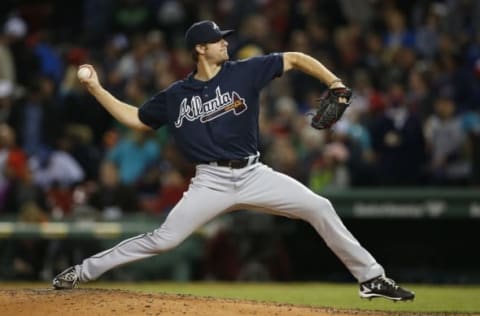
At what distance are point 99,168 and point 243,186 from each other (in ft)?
22.4

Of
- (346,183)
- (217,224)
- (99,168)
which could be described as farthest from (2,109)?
(346,183)

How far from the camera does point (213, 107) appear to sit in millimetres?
6918

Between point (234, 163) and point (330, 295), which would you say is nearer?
point (234, 163)

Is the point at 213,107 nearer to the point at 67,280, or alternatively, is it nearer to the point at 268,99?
the point at 67,280

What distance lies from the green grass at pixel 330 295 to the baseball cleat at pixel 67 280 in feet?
5.49

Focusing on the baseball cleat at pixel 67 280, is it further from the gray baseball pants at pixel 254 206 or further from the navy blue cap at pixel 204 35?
the navy blue cap at pixel 204 35

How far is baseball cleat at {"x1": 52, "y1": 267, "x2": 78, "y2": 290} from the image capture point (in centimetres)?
707

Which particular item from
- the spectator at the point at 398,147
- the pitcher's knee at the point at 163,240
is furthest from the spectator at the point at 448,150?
the pitcher's knee at the point at 163,240

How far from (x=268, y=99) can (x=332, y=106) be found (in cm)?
660

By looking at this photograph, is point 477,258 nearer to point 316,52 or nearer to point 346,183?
point 346,183

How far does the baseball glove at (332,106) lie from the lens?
682cm

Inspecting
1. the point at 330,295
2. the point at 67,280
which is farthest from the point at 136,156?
the point at 67,280

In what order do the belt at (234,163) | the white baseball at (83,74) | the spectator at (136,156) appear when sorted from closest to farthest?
the belt at (234,163), the white baseball at (83,74), the spectator at (136,156)

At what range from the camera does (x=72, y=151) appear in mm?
13430
